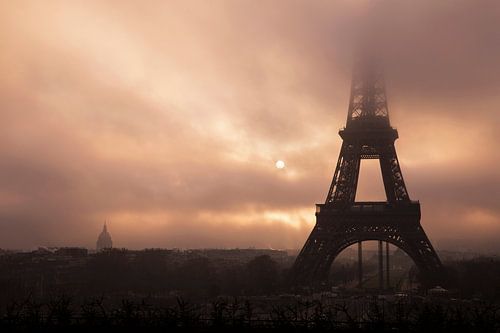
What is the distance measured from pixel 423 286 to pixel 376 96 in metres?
20.6

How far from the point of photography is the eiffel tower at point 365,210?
60.4 m

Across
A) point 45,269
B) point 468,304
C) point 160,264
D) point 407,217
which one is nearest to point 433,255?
point 407,217

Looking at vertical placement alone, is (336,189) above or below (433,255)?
above

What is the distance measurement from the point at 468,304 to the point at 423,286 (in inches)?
519

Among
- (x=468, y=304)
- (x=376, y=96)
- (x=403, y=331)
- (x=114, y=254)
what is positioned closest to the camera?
(x=403, y=331)

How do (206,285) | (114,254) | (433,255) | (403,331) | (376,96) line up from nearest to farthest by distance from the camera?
(403,331) < (433,255) < (376,96) < (206,285) < (114,254)

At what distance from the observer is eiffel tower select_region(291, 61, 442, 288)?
198 ft

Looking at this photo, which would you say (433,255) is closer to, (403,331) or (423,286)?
(423,286)

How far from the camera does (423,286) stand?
6272 cm

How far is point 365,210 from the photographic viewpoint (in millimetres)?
62031

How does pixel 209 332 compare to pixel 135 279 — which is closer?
pixel 209 332

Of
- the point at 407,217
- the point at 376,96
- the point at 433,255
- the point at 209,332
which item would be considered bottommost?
the point at 209,332

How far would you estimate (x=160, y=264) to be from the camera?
84.8m

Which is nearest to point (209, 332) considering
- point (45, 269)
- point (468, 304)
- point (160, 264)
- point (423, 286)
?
point (468, 304)
